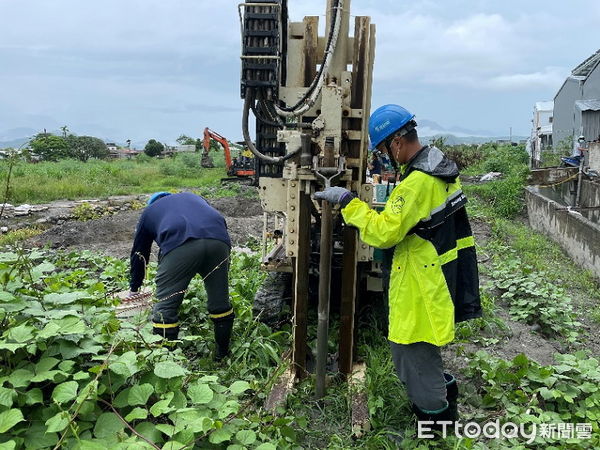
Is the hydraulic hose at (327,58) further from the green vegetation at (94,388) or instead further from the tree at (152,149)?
the tree at (152,149)

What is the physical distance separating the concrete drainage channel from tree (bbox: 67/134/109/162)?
1484 inches

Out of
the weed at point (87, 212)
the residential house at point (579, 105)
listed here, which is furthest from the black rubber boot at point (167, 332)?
the residential house at point (579, 105)

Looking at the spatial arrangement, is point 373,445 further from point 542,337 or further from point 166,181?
point 166,181

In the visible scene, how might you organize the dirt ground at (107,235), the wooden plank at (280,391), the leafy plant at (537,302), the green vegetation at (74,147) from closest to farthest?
1. the wooden plank at (280,391)
2. the leafy plant at (537,302)
3. the dirt ground at (107,235)
4. the green vegetation at (74,147)

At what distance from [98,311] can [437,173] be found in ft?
6.66

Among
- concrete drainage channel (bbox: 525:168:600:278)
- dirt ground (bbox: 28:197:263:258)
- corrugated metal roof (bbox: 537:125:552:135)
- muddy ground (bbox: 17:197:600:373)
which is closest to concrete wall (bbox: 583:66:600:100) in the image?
corrugated metal roof (bbox: 537:125:552:135)

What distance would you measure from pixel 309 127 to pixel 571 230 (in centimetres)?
656

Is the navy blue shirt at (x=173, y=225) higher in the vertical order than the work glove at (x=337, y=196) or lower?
lower

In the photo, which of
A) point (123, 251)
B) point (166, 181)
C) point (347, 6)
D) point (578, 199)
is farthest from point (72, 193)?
point (347, 6)

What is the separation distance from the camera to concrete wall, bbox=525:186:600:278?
7410 millimetres

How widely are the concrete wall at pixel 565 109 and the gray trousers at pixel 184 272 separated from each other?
24.9 m

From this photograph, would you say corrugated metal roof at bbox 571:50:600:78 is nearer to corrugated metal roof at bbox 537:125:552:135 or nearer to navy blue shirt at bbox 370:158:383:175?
corrugated metal roof at bbox 537:125:552:135

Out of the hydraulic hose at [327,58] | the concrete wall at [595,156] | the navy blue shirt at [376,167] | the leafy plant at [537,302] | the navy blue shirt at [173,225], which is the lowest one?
the leafy plant at [537,302]

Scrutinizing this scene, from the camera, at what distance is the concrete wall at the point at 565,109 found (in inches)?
1028
